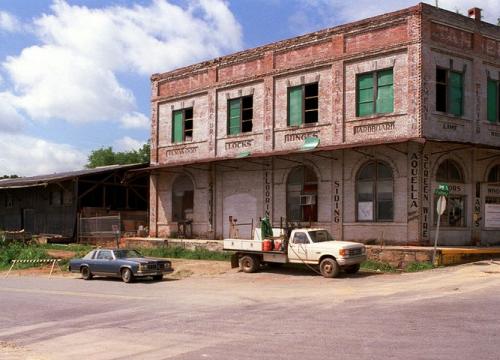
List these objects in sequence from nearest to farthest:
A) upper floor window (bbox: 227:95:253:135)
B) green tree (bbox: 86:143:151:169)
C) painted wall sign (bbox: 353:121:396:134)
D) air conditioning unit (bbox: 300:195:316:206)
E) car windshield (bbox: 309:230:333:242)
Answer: car windshield (bbox: 309:230:333:242) < painted wall sign (bbox: 353:121:396:134) < air conditioning unit (bbox: 300:195:316:206) < upper floor window (bbox: 227:95:253:135) < green tree (bbox: 86:143:151:169)

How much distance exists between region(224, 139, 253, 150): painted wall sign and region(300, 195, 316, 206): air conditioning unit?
173 inches

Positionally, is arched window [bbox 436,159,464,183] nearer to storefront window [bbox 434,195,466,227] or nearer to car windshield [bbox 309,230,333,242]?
storefront window [bbox 434,195,466,227]

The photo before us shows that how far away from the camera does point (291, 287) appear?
822 inches

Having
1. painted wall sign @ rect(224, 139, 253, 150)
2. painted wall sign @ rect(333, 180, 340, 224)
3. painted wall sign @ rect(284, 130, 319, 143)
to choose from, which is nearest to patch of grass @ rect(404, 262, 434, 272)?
painted wall sign @ rect(333, 180, 340, 224)

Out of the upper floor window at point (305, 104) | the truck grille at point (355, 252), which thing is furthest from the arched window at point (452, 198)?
the upper floor window at point (305, 104)

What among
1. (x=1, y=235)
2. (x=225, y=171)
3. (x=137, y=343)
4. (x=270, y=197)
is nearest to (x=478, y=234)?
(x=270, y=197)

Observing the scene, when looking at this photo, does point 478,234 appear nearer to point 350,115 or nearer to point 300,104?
point 350,115

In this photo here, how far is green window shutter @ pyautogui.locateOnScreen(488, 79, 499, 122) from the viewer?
28188 millimetres

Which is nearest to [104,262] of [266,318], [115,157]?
[266,318]

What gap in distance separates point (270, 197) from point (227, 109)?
224 inches

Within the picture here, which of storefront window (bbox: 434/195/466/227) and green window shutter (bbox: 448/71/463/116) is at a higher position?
green window shutter (bbox: 448/71/463/116)

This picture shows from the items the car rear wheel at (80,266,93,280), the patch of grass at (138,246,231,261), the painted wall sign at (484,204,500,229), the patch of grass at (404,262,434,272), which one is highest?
the painted wall sign at (484,204,500,229)

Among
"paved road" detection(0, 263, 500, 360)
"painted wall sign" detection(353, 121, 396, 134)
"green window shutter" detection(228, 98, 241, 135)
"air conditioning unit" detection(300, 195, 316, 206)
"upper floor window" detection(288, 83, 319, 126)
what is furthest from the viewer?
"green window shutter" detection(228, 98, 241, 135)

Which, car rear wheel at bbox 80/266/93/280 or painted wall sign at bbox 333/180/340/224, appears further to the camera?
painted wall sign at bbox 333/180/340/224
